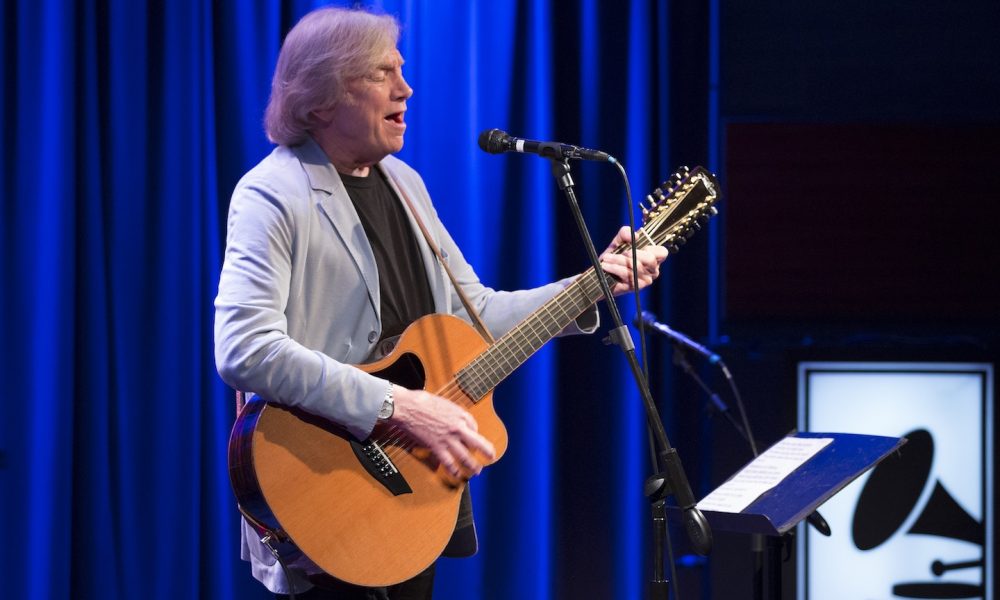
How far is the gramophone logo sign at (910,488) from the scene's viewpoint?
375 centimetres

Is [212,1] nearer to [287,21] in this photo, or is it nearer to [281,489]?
[287,21]

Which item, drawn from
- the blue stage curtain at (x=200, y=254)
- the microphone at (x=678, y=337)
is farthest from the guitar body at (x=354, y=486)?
the blue stage curtain at (x=200, y=254)

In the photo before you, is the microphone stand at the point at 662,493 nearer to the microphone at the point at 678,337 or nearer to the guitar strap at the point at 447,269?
the guitar strap at the point at 447,269

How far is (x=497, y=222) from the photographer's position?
369cm

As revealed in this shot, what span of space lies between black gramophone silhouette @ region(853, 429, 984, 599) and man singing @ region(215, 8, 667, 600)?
1.82 metres

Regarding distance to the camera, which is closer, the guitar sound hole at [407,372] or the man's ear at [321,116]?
the guitar sound hole at [407,372]

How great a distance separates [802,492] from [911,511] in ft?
6.00

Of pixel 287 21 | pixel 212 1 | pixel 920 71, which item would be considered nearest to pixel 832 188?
pixel 920 71

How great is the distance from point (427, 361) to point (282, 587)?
1.76 feet

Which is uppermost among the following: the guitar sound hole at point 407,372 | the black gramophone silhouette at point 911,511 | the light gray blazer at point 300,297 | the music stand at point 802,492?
the light gray blazer at point 300,297

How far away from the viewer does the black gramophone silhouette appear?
3752 millimetres

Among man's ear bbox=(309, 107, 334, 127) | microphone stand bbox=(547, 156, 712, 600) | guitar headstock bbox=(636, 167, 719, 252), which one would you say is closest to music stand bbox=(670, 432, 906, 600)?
microphone stand bbox=(547, 156, 712, 600)

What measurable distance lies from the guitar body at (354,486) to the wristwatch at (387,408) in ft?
0.26

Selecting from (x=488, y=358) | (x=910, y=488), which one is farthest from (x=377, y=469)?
(x=910, y=488)
